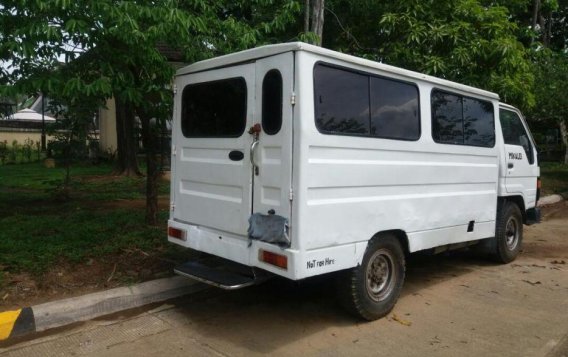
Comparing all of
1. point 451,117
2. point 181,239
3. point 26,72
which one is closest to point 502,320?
point 451,117

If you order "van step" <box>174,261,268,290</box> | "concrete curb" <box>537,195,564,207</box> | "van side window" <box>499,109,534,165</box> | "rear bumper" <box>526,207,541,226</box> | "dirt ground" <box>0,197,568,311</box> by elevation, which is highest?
"van side window" <box>499,109,534,165</box>

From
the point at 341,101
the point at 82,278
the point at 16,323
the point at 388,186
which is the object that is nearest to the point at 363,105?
the point at 341,101

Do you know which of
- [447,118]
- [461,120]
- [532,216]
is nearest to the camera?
[447,118]

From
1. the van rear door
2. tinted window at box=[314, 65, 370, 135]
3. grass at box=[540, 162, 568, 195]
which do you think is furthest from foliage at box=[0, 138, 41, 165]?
tinted window at box=[314, 65, 370, 135]

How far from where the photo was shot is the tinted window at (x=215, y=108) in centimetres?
461

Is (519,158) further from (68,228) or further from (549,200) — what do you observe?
(549,200)

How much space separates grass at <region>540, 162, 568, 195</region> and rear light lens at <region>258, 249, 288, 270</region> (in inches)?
486

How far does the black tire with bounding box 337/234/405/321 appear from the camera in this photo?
15.0 ft

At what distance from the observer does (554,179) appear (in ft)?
55.5

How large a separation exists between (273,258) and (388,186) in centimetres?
131

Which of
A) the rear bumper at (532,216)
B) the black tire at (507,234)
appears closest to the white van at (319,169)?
the black tire at (507,234)

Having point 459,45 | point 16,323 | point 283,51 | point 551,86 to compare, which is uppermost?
point 551,86

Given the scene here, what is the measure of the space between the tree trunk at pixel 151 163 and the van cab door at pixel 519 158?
447 cm

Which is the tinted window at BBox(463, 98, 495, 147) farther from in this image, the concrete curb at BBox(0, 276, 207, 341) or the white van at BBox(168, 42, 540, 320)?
the concrete curb at BBox(0, 276, 207, 341)
